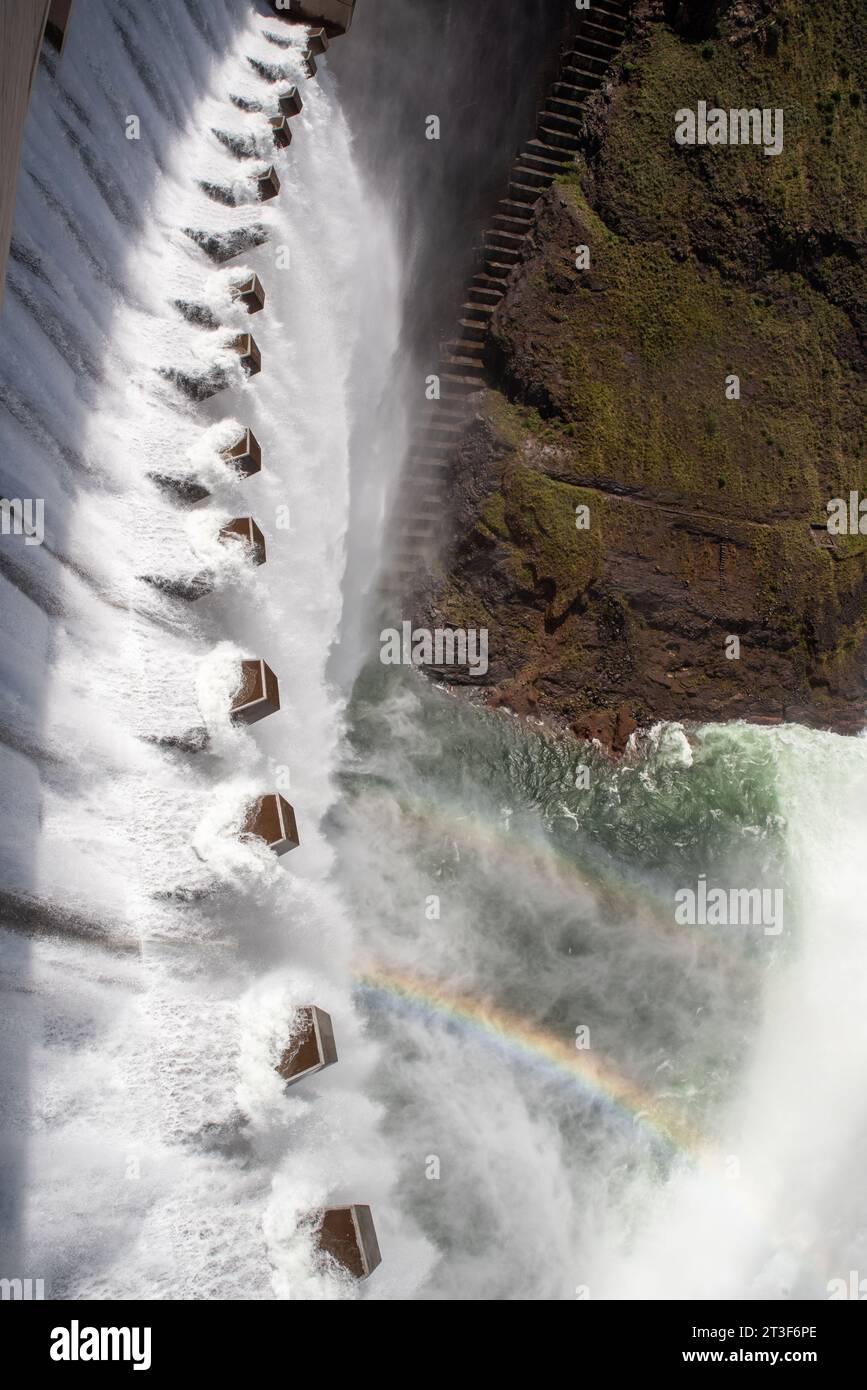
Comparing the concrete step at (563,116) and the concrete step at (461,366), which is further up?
the concrete step at (563,116)

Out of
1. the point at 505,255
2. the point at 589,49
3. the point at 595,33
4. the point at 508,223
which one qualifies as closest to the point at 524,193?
the point at 508,223

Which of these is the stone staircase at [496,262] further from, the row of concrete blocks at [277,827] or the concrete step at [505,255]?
the row of concrete blocks at [277,827]

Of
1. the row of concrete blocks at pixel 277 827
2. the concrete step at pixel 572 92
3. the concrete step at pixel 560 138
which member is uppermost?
the concrete step at pixel 572 92

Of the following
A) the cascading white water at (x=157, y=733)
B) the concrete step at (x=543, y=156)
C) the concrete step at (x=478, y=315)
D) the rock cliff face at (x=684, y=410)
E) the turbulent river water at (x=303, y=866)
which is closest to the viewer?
the cascading white water at (x=157, y=733)

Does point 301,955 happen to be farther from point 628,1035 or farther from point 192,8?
point 192,8

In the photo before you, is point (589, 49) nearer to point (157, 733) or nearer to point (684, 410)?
point (684, 410)

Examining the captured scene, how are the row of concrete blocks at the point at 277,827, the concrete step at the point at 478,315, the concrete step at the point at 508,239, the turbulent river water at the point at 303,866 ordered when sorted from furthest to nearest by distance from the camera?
the concrete step at the point at 478,315
the concrete step at the point at 508,239
the row of concrete blocks at the point at 277,827
the turbulent river water at the point at 303,866

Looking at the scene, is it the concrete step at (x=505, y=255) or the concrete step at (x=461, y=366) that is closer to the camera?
the concrete step at (x=505, y=255)

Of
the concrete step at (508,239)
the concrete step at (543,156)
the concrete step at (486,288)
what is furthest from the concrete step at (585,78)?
the concrete step at (486,288)

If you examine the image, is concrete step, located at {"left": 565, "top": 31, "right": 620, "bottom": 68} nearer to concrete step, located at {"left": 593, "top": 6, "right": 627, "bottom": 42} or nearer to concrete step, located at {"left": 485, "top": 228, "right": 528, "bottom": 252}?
concrete step, located at {"left": 593, "top": 6, "right": 627, "bottom": 42}
